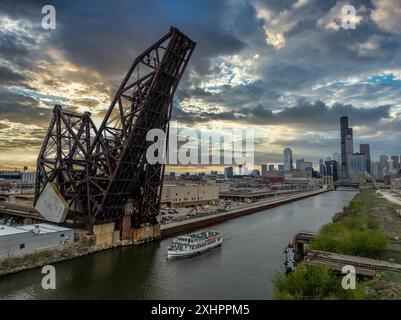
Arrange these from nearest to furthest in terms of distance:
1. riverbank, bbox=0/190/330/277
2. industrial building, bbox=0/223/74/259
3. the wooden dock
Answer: the wooden dock < riverbank, bbox=0/190/330/277 < industrial building, bbox=0/223/74/259

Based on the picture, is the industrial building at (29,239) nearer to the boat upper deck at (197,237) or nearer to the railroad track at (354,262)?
the boat upper deck at (197,237)

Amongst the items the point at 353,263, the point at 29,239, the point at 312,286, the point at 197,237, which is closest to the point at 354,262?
the point at 353,263

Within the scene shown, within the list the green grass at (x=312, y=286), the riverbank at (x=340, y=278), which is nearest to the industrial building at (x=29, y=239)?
the riverbank at (x=340, y=278)

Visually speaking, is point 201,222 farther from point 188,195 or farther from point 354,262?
point 354,262

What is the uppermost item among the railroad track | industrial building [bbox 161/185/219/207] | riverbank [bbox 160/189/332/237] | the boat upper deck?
industrial building [bbox 161/185/219/207]

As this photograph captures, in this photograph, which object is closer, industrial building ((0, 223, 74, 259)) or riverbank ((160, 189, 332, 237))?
industrial building ((0, 223, 74, 259))

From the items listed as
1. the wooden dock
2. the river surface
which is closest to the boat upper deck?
the river surface

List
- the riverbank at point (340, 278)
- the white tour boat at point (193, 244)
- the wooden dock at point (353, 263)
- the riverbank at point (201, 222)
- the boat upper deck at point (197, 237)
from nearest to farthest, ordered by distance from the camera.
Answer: the riverbank at point (340, 278) < the wooden dock at point (353, 263) < the white tour boat at point (193, 244) < the boat upper deck at point (197, 237) < the riverbank at point (201, 222)

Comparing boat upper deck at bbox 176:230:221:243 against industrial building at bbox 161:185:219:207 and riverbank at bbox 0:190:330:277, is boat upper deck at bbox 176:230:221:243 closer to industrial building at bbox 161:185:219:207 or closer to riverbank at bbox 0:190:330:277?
riverbank at bbox 0:190:330:277
